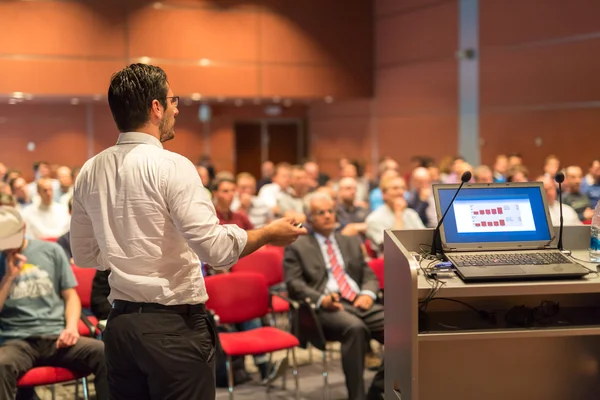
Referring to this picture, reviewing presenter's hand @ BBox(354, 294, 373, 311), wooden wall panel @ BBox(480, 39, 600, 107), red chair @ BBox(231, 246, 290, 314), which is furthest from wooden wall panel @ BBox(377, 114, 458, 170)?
presenter's hand @ BBox(354, 294, 373, 311)

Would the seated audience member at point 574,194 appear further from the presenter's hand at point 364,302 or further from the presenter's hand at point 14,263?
the presenter's hand at point 14,263

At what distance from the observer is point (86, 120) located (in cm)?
1377

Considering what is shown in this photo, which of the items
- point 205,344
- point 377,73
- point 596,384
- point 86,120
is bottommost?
point 596,384

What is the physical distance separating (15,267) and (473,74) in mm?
9158

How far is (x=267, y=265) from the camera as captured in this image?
243 inches

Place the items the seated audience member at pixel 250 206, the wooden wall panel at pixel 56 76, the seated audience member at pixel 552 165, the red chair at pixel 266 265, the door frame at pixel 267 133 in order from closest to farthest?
the red chair at pixel 266 265
the seated audience member at pixel 250 206
the seated audience member at pixel 552 165
the wooden wall panel at pixel 56 76
the door frame at pixel 267 133

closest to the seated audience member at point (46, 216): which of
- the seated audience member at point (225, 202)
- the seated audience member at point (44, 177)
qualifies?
the seated audience member at point (44, 177)

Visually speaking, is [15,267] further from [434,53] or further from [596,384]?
[434,53]

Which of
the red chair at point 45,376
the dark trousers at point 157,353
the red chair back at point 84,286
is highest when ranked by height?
the dark trousers at point 157,353

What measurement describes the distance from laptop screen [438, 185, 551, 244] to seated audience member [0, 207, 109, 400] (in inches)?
88.0

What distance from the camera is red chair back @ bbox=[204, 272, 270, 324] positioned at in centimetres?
508

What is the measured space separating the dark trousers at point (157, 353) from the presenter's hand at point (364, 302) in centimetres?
272

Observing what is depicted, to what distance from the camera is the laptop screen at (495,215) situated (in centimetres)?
305

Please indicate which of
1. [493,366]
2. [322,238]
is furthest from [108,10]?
[493,366]
